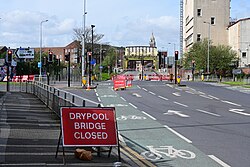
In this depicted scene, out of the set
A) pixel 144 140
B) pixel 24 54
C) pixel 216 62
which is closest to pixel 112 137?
pixel 144 140

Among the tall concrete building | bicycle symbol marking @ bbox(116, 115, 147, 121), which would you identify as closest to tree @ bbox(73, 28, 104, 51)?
the tall concrete building

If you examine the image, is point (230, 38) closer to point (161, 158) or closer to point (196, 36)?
point (196, 36)

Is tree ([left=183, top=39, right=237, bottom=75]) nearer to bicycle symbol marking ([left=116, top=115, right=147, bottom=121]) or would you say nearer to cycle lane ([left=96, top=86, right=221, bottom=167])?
bicycle symbol marking ([left=116, top=115, right=147, bottom=121])

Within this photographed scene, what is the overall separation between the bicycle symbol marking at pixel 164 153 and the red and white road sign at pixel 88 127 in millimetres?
1472

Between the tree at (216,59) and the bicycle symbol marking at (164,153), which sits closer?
→ the bicycle symbol marking at (164,153)

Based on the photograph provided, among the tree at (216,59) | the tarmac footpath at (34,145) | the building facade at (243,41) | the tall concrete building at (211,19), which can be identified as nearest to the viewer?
the tarmac footpath at (34,145)

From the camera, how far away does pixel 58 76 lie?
2977 inches

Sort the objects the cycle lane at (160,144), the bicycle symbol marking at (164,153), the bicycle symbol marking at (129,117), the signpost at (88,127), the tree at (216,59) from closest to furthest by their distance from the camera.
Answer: the signpost at (88,127), the cycle lane at (160,144), the bicycle symbol marking at (164,153), the bicycle symbol marking at (129,117), the tree at (216,59)

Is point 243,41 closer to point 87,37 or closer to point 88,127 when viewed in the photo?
point 87,37

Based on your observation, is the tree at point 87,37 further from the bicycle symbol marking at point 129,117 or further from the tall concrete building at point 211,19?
the bicycle symbol marking at point 129,117

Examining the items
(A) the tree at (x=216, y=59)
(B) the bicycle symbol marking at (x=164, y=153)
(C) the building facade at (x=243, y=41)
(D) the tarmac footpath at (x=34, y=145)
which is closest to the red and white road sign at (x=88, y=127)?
(D) the tarmac footpath at (x=34, y=145)

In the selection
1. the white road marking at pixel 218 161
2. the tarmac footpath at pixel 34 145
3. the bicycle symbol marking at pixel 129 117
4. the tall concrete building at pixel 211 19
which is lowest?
the bicycle symbol marking at pixel 129 117

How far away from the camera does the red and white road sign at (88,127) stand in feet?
29.4

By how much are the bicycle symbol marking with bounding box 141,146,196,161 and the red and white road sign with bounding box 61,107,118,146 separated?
1.47 metres
